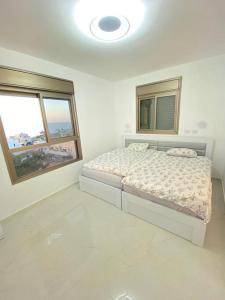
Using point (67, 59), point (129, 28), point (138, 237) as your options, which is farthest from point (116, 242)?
point (67, 59)

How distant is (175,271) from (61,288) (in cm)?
108

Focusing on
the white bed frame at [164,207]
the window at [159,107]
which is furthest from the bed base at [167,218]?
the window at [159,107]

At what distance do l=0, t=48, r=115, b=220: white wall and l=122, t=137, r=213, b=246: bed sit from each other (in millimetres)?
1472

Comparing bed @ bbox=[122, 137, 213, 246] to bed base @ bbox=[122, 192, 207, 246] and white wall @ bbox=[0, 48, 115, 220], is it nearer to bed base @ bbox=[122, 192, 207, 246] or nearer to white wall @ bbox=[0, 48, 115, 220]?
bed base @ bbox=[122, 192, 207, 246]

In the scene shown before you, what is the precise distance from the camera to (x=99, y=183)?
2381 millimetres

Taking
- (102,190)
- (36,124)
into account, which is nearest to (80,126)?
(36,124)

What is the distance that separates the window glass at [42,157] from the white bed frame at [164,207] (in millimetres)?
716

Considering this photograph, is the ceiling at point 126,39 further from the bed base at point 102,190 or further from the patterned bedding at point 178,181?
the bed base at point 102,190

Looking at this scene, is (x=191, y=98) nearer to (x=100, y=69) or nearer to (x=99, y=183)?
(x=100, y=69)

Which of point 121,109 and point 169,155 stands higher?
point 121,109

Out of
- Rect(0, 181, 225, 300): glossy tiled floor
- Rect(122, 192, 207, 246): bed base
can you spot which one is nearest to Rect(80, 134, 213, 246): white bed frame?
Rect(122, 192, 207, 246): bed base

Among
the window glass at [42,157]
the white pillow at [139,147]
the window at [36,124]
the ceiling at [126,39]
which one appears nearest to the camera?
the ceiling at [126,39]

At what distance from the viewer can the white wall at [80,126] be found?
2.03 m

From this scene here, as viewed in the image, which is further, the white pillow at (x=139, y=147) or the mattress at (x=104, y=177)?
the white pillow at (x=139, y=147)
